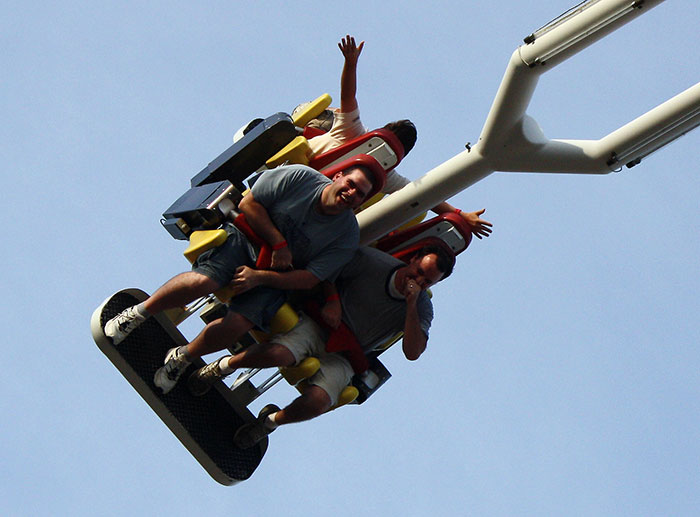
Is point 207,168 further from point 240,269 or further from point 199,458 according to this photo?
point 199,458

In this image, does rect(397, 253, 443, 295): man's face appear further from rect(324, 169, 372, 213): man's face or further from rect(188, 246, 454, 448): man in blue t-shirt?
rect(324, 169, 372, 213): man's face

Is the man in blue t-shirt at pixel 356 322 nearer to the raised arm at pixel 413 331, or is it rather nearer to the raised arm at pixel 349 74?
the raised arm at pixel 413 331

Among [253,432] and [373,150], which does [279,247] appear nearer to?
[373,150]

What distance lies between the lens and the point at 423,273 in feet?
32.7

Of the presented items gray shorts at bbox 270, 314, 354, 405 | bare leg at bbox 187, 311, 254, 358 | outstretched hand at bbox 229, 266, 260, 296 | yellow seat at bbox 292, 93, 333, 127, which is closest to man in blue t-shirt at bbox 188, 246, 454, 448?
gray shorts at bbox 270, 314, 354, 405

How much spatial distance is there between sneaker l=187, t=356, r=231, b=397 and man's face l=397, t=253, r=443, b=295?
1.63 metres

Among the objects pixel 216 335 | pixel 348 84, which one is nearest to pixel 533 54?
pixel 348 84

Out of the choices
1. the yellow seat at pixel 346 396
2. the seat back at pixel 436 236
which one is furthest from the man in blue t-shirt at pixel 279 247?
the yellow seat at pixel 346 396

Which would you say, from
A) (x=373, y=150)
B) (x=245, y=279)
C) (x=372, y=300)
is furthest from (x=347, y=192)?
(x=372, y=300)

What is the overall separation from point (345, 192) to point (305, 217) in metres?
0.37

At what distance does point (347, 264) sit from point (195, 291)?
1.28 meters

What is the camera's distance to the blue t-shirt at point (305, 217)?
9781 millimetres

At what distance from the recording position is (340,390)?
10.4 m

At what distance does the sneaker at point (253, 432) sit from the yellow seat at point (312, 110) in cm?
230
